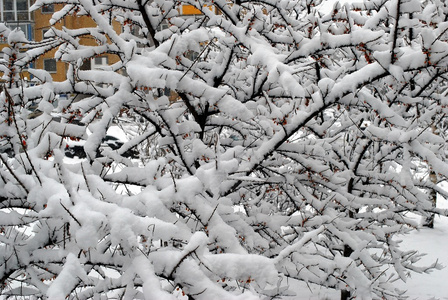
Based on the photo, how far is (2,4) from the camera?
29.0 meters

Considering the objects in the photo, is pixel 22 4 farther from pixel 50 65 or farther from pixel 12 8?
pixel 50 65

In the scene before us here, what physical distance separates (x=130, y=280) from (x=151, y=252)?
5.5 inches

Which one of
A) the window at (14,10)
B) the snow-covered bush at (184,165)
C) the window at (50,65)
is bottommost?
the window at (50,65)

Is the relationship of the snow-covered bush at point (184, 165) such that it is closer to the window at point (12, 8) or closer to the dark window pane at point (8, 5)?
the window at point (12, 8)

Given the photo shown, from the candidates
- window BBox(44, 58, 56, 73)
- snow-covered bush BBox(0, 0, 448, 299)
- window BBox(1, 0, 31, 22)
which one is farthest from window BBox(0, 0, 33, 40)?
snow-covered bush BBox(0, 0, 448, 299)

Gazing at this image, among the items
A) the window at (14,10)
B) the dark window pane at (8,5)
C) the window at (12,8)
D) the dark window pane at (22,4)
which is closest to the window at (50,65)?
the window at (14,10)

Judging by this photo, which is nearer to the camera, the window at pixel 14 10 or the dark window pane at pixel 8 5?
the window at pixel 14 10

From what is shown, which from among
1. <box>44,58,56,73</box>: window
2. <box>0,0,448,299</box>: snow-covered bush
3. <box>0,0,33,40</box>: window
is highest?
<box>0,0,448,299</box>: snow-covered bush

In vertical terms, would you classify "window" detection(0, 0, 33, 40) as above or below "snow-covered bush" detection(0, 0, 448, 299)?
below

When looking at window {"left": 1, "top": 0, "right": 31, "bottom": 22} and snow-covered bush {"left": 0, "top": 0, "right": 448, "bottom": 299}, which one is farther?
window {"left": 1, "top": 0, "right": 31, "bottom": 22}

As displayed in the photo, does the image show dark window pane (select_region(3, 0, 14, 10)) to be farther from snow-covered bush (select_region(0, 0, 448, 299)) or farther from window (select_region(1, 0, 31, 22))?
snow-covered bush (select_region(0, 0, 448, 299))

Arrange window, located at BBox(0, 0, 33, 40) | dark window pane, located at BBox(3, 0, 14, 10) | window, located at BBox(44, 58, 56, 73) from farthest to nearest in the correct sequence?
window, located at BBox(44, 58, 56, 73)
dark window pane, located at BBox(3, 0, 14, 10)
window, located at BBox(0, 0, 33, 40)

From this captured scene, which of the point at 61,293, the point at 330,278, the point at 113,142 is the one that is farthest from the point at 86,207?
the point at 113,142

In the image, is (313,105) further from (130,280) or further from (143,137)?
(130,280)
